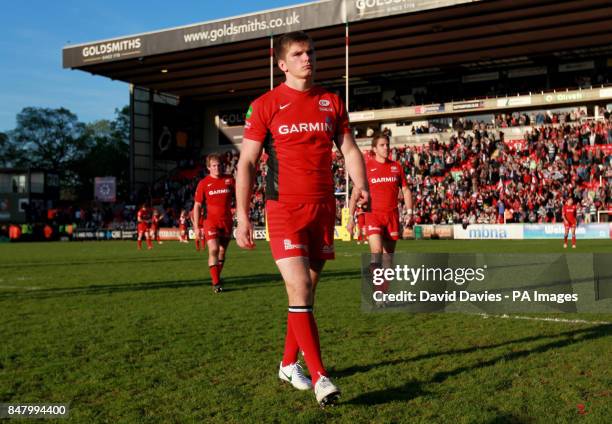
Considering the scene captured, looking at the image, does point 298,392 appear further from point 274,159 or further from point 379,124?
point 379,124

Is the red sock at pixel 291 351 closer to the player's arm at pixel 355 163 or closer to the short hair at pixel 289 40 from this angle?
the player's arm at pixel 355 163

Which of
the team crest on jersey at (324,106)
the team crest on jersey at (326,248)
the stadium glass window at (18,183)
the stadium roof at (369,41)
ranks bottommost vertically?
the team crest on jersey at (326,248)

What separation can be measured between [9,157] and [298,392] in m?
95.3

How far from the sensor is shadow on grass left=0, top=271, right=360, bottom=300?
10.5m

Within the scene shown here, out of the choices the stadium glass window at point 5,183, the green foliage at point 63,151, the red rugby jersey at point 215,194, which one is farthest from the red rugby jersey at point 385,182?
the green foliage at point 63,151

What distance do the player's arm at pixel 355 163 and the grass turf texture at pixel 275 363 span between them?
1.38 metres

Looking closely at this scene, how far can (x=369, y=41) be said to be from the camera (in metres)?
42.8

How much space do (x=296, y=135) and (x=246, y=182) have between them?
1.55 feet

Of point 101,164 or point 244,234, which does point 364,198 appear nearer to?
point 244,234

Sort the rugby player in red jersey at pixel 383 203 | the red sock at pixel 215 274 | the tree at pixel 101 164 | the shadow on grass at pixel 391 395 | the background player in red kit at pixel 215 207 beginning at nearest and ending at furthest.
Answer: the shadow on grass at pixel 391 395 < the rugby player in red jersey at pixel 383 203 < the red sock at pixel 215 274 < the background player in red kit at pixel 215 207 < the tree at pixel 101 164

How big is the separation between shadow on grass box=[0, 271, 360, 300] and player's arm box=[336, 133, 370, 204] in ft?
21.8

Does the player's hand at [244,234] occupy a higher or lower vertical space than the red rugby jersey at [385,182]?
lower

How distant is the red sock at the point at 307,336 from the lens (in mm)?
4203
